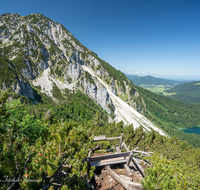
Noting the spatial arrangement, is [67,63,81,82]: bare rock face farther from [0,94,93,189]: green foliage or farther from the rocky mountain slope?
[0,94,93,189]: green foliage

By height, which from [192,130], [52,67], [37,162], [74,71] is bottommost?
[192,130]

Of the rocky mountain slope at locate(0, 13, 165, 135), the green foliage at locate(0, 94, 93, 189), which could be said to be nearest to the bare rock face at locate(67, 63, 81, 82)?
the rocky mountain slope at locate(0, 13, 165, 135)

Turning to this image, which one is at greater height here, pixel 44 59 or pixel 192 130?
pixel 44 59

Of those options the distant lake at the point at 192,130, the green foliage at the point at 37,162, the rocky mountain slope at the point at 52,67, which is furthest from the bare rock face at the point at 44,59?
the distant lake at the point at 192,130

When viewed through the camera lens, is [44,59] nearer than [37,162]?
No

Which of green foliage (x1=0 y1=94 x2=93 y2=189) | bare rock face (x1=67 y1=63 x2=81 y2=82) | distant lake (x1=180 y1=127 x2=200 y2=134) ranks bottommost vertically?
distant lake (x1=180 y1=127 x2=200 y2=134)

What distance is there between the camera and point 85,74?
136 m

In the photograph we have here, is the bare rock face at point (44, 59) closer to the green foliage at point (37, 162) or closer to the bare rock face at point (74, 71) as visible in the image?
the bare rock face at point (74, 71)

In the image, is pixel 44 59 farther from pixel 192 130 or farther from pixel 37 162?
pixel 192 130

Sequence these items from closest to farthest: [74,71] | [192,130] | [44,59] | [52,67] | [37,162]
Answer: [37,162] → [74,71] → [44,59] → [52,67] → [192,130]

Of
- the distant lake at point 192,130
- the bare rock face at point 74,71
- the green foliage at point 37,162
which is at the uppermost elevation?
the bare rock face at point 74,71

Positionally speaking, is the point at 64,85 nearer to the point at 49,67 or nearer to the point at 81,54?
the point at 49,67

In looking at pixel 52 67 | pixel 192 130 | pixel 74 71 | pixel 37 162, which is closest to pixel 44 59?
pixel 52 67

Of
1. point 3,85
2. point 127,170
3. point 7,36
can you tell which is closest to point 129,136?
point 127,170
